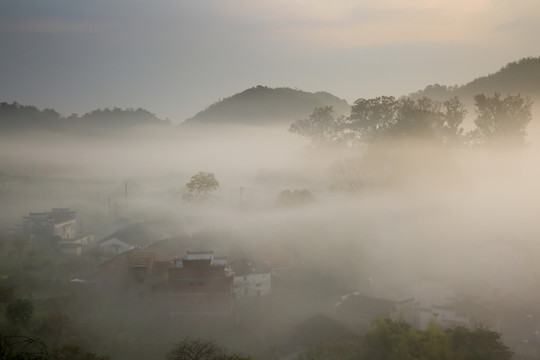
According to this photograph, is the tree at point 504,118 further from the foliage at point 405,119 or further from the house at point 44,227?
the house at point 44,227

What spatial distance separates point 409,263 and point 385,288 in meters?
2.25

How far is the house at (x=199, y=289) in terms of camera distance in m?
25.3

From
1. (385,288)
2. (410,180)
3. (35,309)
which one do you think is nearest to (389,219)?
(410,180)

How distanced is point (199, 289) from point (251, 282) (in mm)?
3433

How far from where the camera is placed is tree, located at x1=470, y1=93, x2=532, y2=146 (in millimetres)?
31219

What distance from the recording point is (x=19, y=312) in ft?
73.7

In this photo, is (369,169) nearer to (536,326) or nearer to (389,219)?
(389,219)

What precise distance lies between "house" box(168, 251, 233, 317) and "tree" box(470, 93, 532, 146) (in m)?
18.0

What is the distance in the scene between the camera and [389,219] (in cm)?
3272

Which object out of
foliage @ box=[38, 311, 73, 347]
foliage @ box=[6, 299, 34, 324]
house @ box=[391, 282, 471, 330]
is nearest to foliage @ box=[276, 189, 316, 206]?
house @ box=[391, 282, 471, 330]

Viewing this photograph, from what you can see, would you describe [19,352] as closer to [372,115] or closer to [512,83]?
[372,115]

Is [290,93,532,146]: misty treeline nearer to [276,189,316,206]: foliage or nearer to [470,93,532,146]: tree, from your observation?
[470,93,532,146]: tree

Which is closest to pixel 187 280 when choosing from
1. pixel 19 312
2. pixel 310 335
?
pixel 310 335

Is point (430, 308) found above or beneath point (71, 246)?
beneath
